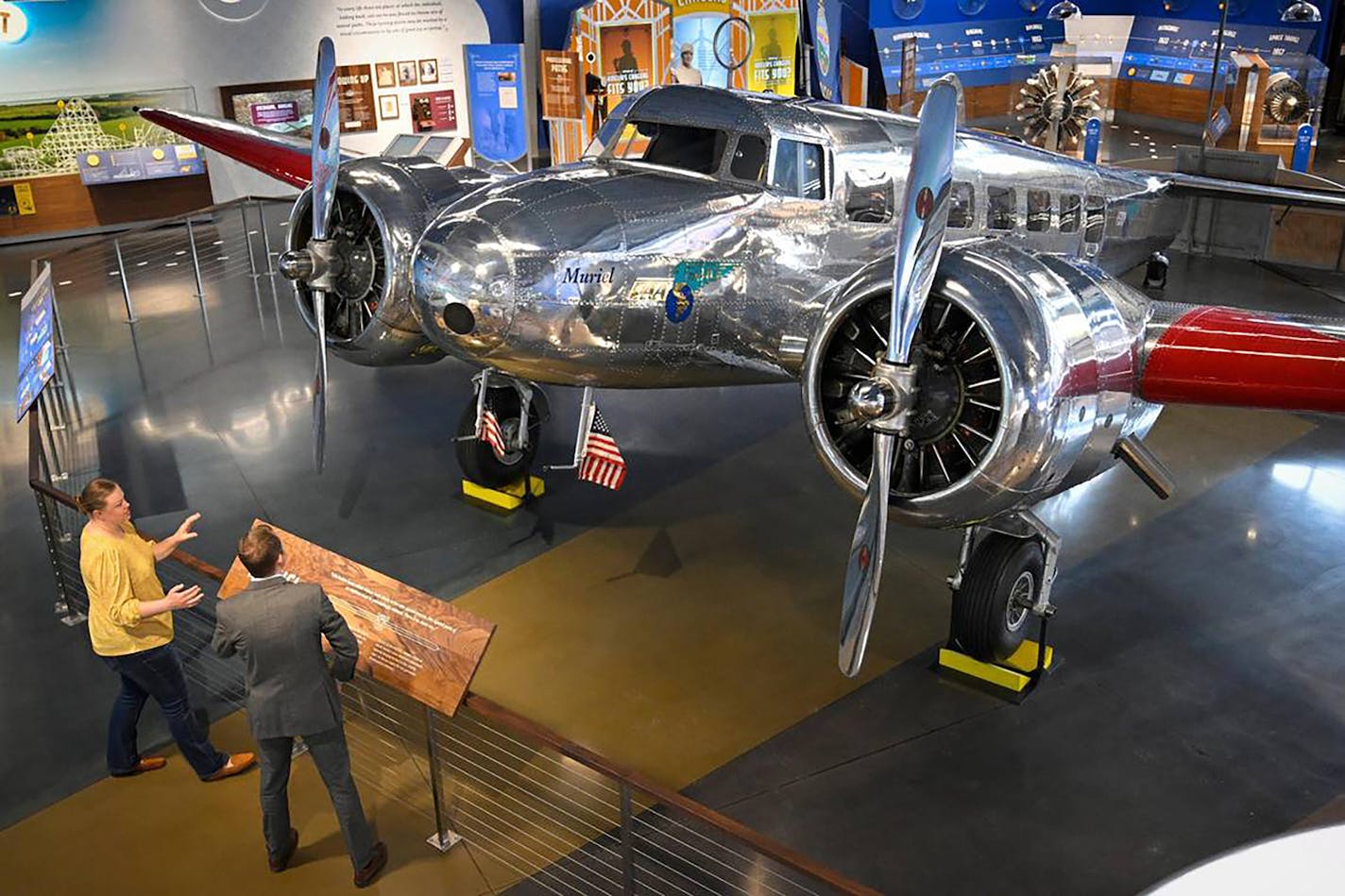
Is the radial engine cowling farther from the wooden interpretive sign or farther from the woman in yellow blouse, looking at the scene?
the woman in yellow blouse

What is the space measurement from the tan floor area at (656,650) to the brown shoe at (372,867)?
0.08 meters

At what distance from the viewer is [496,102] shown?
21875mm

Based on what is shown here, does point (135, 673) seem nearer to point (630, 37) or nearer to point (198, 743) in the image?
point (198, 743)

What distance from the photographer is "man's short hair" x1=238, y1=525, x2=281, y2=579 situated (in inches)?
214

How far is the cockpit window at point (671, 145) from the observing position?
916 centimetres

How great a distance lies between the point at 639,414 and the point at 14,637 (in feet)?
21.2

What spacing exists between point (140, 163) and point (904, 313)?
1899 centimetres

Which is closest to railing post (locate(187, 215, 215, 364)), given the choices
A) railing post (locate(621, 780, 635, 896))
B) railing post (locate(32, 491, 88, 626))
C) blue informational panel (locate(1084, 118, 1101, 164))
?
railing post (locate(32, 491, 88, 626))

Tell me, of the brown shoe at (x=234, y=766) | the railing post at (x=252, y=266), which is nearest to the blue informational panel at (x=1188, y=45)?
the railing post at (x=252, y=266)

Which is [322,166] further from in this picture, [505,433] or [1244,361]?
[1244,361]

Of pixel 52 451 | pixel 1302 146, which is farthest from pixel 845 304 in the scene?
pixel 1302 146

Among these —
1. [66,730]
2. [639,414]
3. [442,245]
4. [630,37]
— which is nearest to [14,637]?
[66,730]

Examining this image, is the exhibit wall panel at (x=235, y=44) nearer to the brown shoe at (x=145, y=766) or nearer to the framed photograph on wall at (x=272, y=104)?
the framed photograph on wall at (x=272, y=104)

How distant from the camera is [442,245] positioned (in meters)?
8.19
